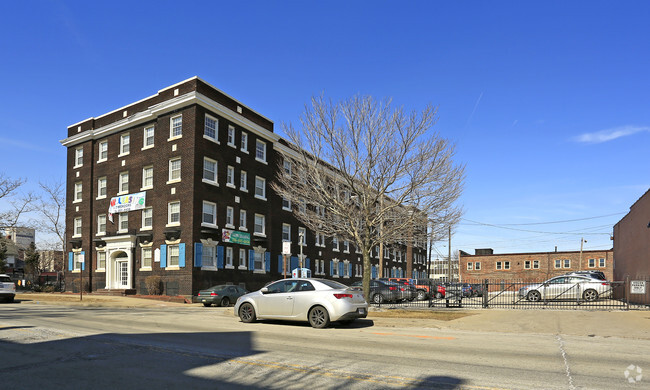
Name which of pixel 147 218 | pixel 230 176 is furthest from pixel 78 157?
pixel 230 176

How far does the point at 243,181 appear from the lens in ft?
126

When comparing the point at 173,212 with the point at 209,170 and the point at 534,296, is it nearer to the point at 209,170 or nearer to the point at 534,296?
the point at 209,170

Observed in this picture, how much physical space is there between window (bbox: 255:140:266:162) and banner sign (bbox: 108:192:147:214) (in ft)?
30.5

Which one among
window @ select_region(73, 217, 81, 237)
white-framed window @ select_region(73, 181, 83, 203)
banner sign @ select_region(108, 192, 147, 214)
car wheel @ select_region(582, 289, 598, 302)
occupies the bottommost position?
car wheel @ select_region(582, 289, 598, 302)

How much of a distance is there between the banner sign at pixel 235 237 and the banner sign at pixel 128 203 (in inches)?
246

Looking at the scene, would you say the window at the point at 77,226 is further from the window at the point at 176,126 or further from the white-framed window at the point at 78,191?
the window at the point at 176,126

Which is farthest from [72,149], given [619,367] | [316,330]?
[619,367]

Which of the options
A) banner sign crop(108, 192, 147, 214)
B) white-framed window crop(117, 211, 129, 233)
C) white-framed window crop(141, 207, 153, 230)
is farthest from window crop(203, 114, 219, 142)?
white-framed window crop(117, 211, 129, 233)

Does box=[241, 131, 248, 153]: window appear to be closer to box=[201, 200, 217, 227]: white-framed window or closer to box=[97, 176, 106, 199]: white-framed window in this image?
box=[201, 200, 217, 227]: white-framed window

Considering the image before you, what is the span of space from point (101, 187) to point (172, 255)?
1080 cm

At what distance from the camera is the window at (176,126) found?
34.6 meters

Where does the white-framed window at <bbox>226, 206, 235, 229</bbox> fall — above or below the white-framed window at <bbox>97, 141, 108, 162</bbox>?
below

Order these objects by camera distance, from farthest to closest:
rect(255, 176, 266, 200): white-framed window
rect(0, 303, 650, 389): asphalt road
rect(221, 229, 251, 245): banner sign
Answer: rect(255, 176, 266, 200): white-framed window → rect(221, 229, 251, 245): banner sign → rect(0, 303, 650, 389): asphalt road

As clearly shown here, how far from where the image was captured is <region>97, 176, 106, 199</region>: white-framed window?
39.4 meters
